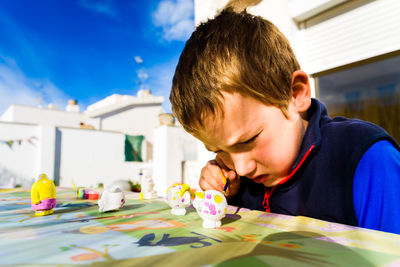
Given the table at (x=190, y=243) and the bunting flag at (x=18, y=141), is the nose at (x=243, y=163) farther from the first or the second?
the bunting flag at (x=18, y=141)

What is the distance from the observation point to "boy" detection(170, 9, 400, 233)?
2.43 ft

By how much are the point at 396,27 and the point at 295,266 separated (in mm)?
2442

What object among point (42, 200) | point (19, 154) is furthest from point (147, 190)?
point (19, 154)

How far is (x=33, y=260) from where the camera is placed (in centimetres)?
40

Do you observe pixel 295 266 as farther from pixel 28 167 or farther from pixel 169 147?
pixel 28 167

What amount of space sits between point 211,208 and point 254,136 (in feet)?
0.98

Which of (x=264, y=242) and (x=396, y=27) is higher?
(x=396, y=27)

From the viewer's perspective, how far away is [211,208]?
652 mm

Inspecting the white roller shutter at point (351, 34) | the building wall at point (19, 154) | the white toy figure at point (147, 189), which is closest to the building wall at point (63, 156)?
the building wall at point (19, 154)

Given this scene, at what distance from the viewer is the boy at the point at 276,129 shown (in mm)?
742

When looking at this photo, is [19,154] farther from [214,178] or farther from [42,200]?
[214,178]

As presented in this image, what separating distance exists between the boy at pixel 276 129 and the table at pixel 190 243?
0.20 metres

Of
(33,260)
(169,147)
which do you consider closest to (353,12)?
(33,260)

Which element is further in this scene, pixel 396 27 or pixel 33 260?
pixel 396 27
